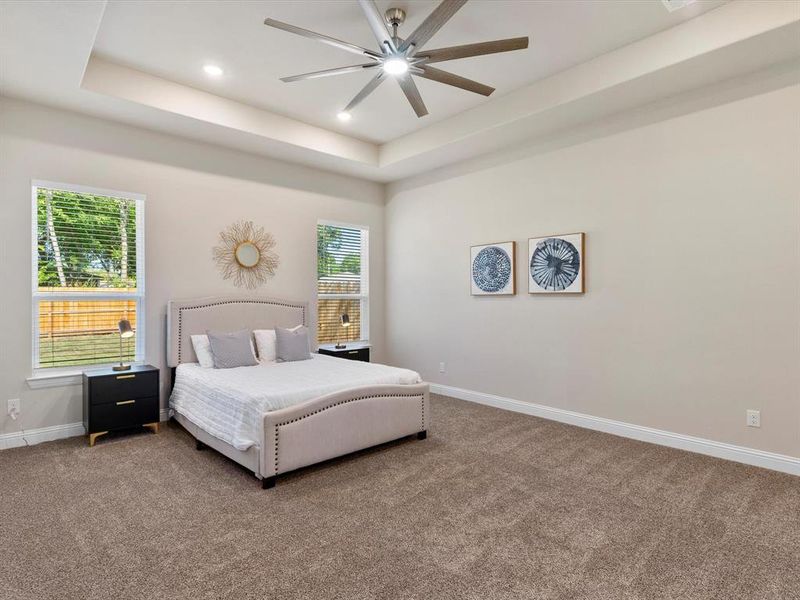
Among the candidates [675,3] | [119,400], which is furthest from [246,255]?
[675,3]

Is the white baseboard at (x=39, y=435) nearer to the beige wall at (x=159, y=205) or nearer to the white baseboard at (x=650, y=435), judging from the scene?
the beige wall at (x=159, y=205)

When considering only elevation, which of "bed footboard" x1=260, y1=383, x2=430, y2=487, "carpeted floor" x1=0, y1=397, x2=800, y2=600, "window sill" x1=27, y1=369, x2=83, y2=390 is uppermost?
"window sill" x1=27, y1=369, x2=83, y2=390

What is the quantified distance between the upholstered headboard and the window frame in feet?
0.94

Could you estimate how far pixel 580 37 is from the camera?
133 inches

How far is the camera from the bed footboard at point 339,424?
295 cm

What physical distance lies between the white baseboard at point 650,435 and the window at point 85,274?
3866 millimetres

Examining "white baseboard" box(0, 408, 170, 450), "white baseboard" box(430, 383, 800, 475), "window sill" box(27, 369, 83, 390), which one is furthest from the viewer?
"window sill" box(27, 369, 83, 390)

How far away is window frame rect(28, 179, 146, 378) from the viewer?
3889 millimetres

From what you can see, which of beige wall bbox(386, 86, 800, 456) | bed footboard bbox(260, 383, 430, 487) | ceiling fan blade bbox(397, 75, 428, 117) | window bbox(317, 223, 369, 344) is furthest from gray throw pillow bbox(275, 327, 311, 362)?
ceiling fan blade bbox(397, 75, 428, 117)

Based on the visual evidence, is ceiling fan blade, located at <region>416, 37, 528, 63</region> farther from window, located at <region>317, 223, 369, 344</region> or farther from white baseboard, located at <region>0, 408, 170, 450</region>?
white baseboard, located at <region>0, 408, 170, 450</region>

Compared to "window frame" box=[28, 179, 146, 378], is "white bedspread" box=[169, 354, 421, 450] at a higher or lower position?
lower

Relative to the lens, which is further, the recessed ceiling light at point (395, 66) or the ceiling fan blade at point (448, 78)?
the ceiling fan blade at point (448, 78)

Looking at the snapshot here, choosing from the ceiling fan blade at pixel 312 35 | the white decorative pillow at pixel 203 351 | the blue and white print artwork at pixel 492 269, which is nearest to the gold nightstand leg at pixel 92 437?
the white decorative pillow at pixel 203 351

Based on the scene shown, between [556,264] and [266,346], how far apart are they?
125 inches
